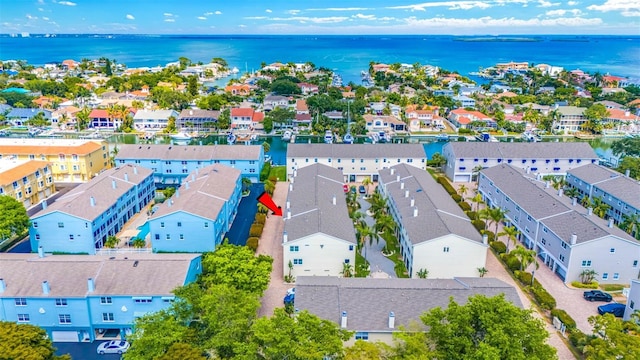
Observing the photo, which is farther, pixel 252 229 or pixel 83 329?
pixel 252 229

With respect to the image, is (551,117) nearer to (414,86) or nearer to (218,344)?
(414,86)

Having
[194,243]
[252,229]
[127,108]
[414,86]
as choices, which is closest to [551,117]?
[414,86]

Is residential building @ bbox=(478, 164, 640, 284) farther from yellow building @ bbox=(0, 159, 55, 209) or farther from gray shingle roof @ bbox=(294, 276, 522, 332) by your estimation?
yellow building @ bbox=(0, 159, 55, 209)

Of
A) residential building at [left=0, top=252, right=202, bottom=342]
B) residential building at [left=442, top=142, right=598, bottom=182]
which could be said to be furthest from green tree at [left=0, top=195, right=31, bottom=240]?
residential building at [left=442, top=142, right=598, bottom=182]

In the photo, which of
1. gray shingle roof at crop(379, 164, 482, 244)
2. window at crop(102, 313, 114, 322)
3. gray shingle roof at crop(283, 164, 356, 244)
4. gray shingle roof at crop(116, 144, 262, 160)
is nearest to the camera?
window at crop(102, 313, 114, 322)

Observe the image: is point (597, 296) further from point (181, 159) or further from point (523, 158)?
point (181, 159)

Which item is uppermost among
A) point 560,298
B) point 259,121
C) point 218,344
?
point 259,121

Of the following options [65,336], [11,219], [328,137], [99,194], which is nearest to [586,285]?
[65,336]
